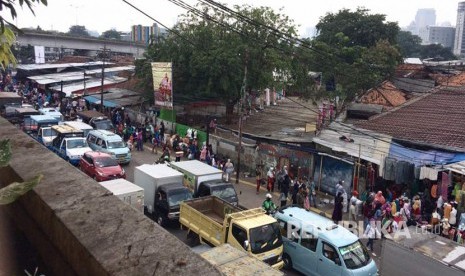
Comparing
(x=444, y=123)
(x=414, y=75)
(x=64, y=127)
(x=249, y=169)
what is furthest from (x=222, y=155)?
(x=414, y=75)

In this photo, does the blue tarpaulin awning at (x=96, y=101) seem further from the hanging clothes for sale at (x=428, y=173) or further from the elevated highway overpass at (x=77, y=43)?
the hanging clothes for sale at (x=428, y=173)

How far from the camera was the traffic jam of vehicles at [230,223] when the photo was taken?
11.1 metres

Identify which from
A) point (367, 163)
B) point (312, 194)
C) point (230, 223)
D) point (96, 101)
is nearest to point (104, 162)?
point (312, 194)

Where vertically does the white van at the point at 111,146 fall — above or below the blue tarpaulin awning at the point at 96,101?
below

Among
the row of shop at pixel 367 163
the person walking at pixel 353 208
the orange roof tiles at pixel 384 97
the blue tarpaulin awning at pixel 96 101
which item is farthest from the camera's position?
the blue tarpaulin awning at pixel 96 101

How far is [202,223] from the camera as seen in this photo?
41.8 ft

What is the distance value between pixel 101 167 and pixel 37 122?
10360 millimetres

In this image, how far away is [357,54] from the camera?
38.6 metres

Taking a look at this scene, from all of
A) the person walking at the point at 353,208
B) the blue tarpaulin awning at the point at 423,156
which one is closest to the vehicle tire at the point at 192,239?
the person walking at the point at 353,208

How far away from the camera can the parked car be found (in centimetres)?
1920

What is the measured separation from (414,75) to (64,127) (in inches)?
1106

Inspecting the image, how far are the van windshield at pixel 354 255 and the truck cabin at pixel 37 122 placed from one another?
2176 centimetres

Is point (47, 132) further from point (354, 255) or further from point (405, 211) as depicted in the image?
point (354, 255)

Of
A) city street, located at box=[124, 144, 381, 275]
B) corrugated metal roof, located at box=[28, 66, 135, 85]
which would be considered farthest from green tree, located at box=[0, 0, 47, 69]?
corrugated metal roof, located at box=[28, 66, 135, 85]
